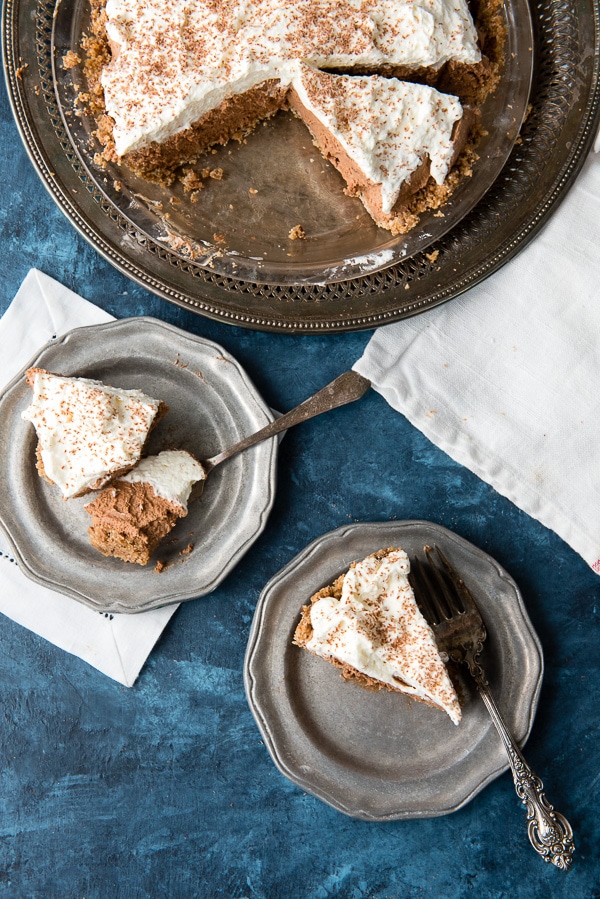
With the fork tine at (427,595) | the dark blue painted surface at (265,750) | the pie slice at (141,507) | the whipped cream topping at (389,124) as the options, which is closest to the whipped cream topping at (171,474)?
the pie slice at (141,507)

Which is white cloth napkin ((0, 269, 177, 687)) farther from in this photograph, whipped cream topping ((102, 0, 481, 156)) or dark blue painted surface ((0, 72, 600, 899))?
whipped cream topping ((102, 0, 481, 156))

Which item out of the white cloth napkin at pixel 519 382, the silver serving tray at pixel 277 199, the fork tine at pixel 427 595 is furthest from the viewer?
the white cloth napkin at pixel 519 382

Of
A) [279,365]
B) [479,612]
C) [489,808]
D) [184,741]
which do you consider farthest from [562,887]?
[279,365]

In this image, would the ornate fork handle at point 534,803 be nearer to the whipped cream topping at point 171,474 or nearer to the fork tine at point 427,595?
the fork tine at point 427,595

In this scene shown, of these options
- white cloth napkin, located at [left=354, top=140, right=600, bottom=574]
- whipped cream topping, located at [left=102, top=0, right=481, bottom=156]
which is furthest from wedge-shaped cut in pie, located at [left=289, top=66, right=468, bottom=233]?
white cloth napkin, located at [left=354, top=140, right=600, bottom=574]

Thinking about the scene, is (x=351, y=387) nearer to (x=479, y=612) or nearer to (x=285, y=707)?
(x=479, y=612)
